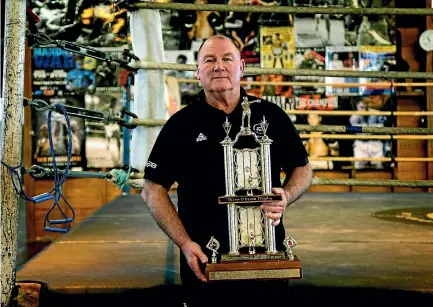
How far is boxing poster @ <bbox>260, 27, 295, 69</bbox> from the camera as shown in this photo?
5.66m

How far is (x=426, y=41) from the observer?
561cm

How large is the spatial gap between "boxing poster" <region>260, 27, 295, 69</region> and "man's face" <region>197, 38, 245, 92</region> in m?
4.17

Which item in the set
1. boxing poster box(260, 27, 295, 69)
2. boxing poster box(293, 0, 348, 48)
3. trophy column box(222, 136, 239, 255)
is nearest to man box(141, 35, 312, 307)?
trophy column box(222, 136, 239, 255)

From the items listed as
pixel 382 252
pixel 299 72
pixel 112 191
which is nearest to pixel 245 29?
pixel 112 191

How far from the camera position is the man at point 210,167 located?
1.50 metres

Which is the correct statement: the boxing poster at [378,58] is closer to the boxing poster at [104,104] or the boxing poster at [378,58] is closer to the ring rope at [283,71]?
the boxing poster at [104,104]

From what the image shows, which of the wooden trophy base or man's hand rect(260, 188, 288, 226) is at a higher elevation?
man's hand rect(260, 188, 288, 226)

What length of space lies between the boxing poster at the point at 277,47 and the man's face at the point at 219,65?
4173mm

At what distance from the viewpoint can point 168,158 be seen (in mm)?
1598

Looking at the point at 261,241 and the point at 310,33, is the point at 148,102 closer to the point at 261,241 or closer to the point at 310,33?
the point at 261,241

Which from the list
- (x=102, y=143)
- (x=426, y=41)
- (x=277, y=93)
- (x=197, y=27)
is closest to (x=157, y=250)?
(x=277, y=93)

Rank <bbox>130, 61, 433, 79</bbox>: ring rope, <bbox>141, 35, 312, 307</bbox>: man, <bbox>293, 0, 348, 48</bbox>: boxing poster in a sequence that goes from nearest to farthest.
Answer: <bbox>141, 35, 312, 307</bbox>: man → <bbox>130, 61, 433, 79</bbox>: ring rope → <bbox>293, 0, 348, 48</bbox>: boxing poster

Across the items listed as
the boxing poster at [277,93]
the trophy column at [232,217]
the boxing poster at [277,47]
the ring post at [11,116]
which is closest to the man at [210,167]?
the trophy column at [232,217]

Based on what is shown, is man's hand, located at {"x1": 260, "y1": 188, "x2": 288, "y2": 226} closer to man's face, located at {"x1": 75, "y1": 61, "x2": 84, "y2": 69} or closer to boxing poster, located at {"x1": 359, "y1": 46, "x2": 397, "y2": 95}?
boxing poster, located at {"x1": 359, "y1": 46, "x2": 397, "y2": 95}
